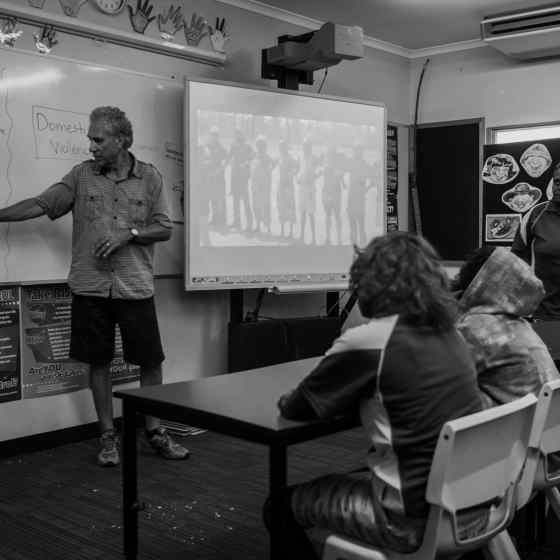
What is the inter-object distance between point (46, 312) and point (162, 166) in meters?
1.05

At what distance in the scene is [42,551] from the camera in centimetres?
265

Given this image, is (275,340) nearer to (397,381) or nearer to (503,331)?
(503,331)

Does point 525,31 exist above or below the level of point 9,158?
above

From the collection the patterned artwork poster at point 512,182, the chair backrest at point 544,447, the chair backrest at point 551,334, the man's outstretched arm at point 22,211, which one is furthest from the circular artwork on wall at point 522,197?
the chair backrest at point 544,447

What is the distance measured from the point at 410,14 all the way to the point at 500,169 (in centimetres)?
133

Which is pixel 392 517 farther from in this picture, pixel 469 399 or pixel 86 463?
pixel 86 463

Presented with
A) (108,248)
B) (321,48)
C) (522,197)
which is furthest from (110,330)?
(522,197)

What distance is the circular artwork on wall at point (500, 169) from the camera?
5.80 metres

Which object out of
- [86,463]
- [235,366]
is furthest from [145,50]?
[86,463]

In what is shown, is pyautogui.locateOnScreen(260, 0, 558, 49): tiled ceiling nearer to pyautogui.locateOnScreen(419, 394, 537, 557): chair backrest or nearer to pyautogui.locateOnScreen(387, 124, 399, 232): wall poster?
pyautogui.locateOnScreen(387, 124, 399, 232): wall poster

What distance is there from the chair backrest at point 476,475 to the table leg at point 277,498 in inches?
12.1

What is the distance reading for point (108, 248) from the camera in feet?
11.6

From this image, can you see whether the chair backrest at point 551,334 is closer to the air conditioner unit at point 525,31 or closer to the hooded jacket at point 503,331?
the hooded jacket at point 503,331

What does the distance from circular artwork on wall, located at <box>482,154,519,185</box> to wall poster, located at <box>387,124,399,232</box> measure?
68cm
